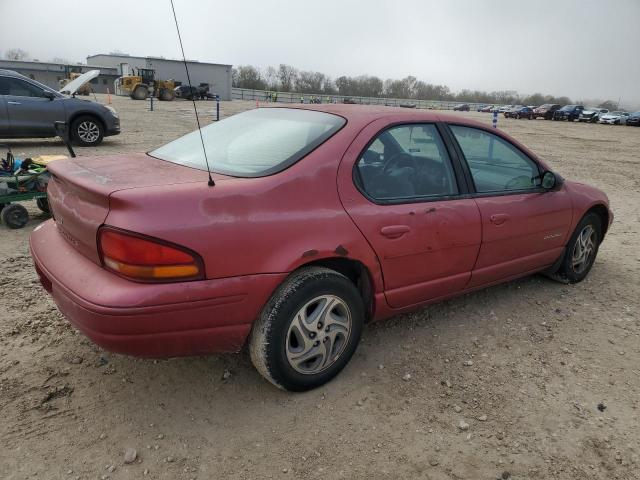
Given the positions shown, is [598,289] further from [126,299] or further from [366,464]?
[126,299]

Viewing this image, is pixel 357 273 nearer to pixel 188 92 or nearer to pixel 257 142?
pixel 257 142

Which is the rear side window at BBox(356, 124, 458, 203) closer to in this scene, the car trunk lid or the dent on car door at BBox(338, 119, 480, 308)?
the dent on car door at BBox(338, 119, 480, 308)

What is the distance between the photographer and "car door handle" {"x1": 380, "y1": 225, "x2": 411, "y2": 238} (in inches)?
103

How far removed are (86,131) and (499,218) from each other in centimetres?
986

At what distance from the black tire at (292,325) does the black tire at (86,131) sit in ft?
32.1

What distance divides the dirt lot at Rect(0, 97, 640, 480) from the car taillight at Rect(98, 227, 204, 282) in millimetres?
800

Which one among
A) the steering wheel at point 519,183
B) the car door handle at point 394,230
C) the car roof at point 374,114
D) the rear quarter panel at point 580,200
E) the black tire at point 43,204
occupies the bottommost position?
the black tire at point 43,204

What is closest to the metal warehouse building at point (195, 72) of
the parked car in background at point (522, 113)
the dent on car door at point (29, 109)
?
the parked car in background at point (522, 113)

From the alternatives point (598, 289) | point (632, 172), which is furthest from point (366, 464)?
point (632, 172)

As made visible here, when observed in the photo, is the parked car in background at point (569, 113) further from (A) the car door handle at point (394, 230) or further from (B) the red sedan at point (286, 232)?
(A) the car door handle at point (394, 230)

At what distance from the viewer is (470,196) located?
309cm

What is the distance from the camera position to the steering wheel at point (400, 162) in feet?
9.21

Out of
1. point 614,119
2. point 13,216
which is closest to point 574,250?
point 13,216

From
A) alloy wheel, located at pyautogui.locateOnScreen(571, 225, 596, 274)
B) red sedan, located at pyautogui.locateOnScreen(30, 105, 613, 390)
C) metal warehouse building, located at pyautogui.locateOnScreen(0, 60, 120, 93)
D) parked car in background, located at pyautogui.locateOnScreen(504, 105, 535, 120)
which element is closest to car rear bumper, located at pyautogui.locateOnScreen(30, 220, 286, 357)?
red sedan, located at pyautogui.locateOnScreen(30, 105, 613, 390)
